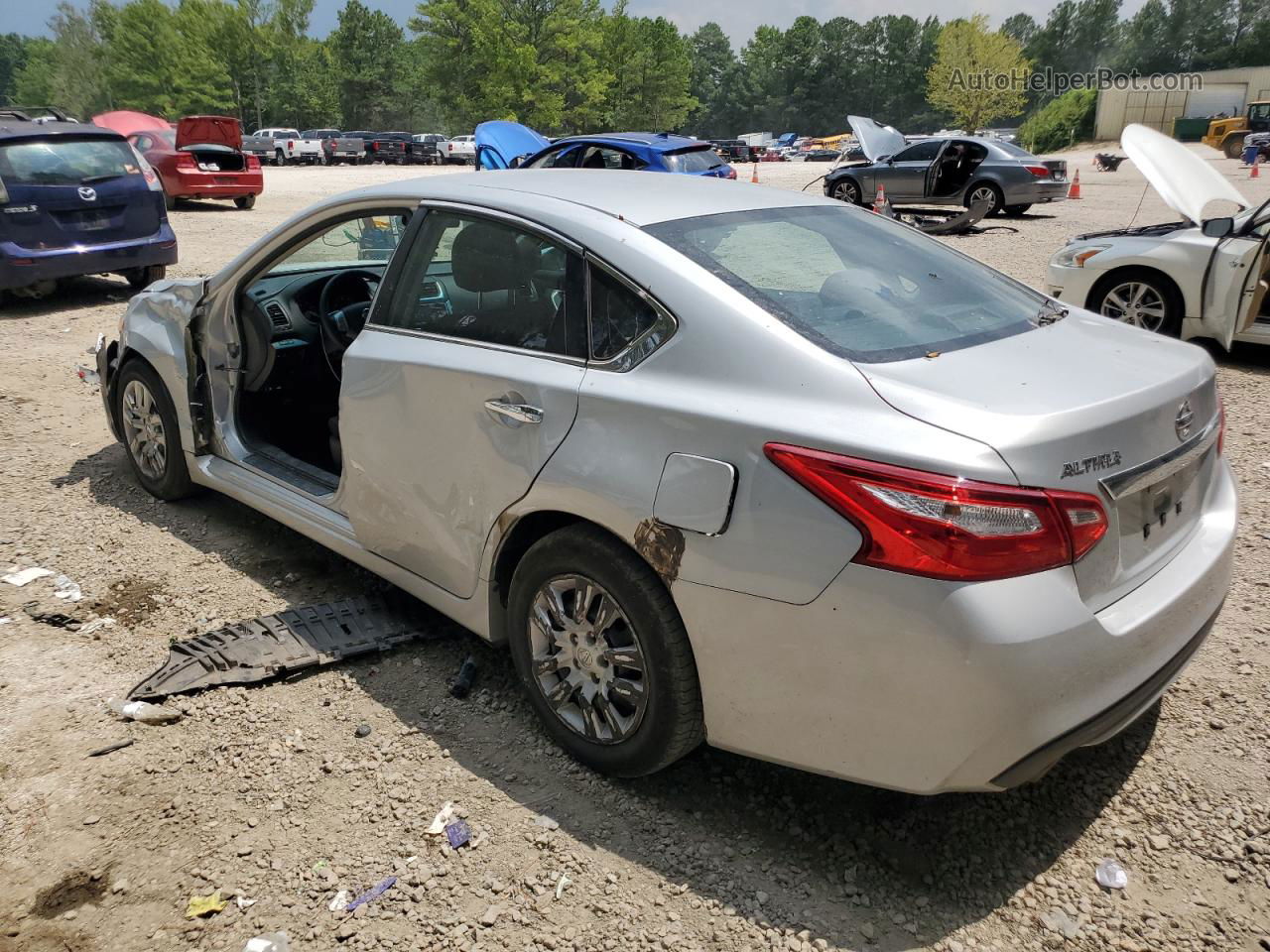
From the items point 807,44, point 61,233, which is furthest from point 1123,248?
point 807,44

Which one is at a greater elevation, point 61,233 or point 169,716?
point 61,233

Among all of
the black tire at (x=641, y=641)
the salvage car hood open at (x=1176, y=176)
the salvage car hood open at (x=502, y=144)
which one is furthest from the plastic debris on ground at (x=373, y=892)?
the salvage car hood open at (x=502, y=144)

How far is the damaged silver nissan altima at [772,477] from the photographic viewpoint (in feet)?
6.68

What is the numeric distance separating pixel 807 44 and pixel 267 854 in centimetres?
13129

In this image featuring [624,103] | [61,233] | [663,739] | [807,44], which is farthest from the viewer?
[807,44]

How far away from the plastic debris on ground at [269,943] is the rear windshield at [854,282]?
193 cm

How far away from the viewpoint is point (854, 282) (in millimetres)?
2777

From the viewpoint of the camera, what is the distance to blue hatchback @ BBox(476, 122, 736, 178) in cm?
1469

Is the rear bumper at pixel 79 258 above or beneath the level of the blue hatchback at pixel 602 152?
beneath

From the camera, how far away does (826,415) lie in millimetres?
2174

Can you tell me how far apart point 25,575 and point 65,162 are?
6917 millimetres

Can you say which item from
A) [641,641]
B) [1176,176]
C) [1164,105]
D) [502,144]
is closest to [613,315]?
[641,641]

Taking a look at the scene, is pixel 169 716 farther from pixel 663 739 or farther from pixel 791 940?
pixel 791 940

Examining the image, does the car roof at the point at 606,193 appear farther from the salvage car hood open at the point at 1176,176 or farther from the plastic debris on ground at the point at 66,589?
the salvage car hood open at the point at 1176,176
